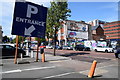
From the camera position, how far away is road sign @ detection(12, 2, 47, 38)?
38.3 ft

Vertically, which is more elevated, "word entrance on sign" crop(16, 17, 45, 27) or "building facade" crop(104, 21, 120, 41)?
"building facade" crop(104, 21, 120, 41)

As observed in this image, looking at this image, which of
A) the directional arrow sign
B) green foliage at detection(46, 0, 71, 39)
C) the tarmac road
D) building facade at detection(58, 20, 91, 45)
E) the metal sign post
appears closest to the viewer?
the tarmac road

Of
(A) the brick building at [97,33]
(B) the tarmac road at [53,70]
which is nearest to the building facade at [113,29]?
(A) the brick building at [97,33]

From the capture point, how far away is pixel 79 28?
6419 centimetres

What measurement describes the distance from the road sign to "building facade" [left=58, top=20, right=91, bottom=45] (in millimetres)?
46132

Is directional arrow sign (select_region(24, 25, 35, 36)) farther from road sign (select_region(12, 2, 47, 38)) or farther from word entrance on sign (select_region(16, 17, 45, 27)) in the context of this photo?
word entrance on sign (select_region(16, 17, 45, 27))

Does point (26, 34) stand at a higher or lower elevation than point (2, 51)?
higher

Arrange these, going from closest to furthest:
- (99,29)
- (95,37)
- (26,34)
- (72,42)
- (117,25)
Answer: (26,34) < (72,42) < (95,37) < (99,29) < (117,25)

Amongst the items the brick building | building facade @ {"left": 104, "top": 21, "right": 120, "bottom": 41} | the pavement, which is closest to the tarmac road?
the pavement

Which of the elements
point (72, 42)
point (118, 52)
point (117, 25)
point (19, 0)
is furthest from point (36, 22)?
point (117, 25)

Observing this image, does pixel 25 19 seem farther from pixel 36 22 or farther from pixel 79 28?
pixel 79 28

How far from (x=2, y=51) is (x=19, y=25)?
6.11 metres

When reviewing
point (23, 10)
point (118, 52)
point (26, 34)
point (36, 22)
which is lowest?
point (118, 52)

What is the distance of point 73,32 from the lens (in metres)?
61.3
